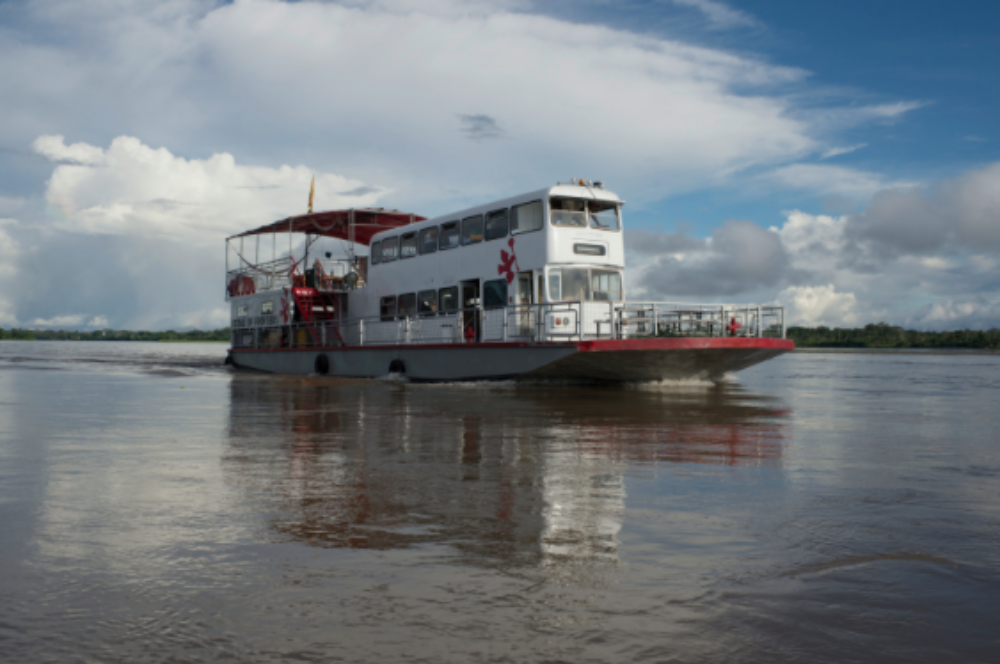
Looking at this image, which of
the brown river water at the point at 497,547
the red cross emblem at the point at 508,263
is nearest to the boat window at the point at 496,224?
the red cross emblem at the point at 508,263

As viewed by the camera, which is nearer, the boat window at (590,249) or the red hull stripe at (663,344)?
the red hull stripe at (663,344)

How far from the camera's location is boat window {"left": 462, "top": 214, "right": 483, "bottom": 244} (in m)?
20.0

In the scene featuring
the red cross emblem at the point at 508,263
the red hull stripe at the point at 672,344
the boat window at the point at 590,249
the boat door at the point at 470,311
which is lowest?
the red hull stripe at the point at 672,344

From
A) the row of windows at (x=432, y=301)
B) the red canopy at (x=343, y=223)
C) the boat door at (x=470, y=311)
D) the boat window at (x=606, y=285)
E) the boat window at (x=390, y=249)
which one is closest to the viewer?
the boat window at (x=606, y=285)

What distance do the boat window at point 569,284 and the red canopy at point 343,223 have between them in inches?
348

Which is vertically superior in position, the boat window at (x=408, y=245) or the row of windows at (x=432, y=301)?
the boat window at (x=408, y=245)

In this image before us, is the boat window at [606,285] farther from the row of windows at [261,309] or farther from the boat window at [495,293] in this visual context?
the row of windows at [261,309]

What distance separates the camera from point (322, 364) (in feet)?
84.5

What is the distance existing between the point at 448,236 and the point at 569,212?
4.16 m

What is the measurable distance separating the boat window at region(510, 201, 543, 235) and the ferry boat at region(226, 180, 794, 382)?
0.09 ft

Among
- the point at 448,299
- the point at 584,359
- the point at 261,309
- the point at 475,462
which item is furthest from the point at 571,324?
the point at 261,309

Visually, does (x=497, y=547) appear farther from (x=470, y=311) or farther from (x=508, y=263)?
(x=470, y=311)

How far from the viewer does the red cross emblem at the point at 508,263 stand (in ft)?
61.9

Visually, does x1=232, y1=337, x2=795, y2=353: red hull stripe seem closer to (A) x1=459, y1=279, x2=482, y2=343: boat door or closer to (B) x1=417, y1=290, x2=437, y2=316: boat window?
(A) x1=459, y1=279, x2=482, y2=343: boat door
